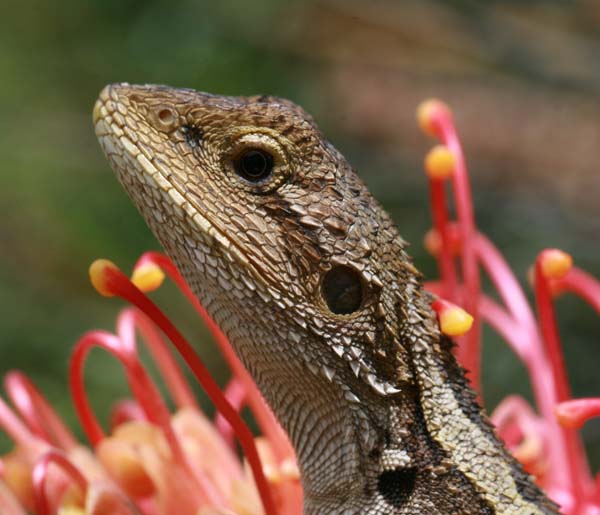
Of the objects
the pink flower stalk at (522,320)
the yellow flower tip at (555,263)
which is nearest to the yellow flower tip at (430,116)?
the pink flower stalk at (522,320)

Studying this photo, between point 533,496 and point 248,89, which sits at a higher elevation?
point 248,89

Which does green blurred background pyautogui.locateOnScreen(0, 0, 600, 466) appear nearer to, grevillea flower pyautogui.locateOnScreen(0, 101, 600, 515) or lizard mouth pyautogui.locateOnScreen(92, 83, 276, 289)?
grevillea flower pyautogui.locateOnScreen(0, 101, 600, 515)

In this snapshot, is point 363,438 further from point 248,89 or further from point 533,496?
point 248,89

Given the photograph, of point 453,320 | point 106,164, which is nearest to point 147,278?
point 453,320

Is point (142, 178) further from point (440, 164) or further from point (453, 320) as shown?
point (440, 164)

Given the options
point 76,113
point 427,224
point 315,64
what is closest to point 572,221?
point 427,224

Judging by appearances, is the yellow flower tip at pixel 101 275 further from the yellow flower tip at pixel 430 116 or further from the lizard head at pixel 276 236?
the yellow flower tip at pixel 430 116
